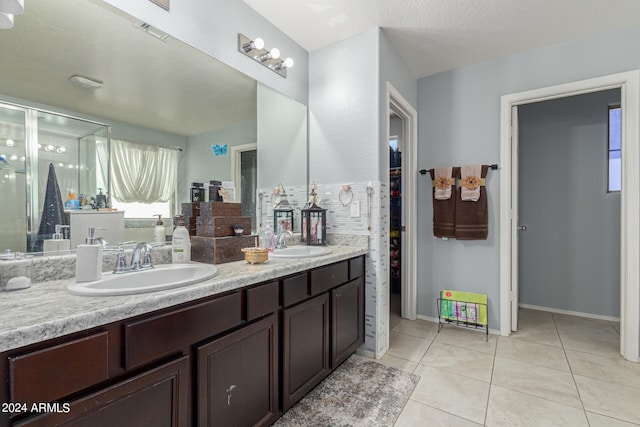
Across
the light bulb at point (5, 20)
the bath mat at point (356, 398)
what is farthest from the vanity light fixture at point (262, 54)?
the bath mat at point (356, 398)

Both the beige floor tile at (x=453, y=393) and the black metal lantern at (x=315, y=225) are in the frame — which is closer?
the beige floor tile at (x=453, y=393)

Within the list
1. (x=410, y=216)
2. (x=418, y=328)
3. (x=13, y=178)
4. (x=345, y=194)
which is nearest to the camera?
(x=13, y=178)

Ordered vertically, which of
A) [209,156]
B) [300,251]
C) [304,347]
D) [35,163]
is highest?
[209,156]

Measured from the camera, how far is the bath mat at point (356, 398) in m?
1.58

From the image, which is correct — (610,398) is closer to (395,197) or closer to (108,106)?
(395,197)

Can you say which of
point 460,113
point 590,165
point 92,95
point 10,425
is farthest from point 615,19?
point 10,425

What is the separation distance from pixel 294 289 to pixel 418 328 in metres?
1.82

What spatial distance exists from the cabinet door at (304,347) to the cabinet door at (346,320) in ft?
0.24

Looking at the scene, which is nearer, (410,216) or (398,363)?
(398,363)

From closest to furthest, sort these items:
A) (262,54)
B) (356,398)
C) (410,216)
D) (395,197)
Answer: (356,398) < (262,54) < (410,216) < (395,197)

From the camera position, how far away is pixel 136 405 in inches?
35.6

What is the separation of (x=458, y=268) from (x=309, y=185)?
5.56 ft

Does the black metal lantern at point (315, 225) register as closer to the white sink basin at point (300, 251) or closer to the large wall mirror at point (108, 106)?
the white sink basin at point (300, 251)

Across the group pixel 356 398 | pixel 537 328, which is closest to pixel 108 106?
pixel 356 398
